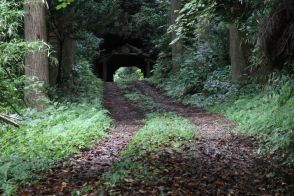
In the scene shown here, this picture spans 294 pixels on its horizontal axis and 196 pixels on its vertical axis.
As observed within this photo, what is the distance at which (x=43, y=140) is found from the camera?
8.06 meters

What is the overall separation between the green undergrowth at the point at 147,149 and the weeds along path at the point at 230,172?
0.37 m

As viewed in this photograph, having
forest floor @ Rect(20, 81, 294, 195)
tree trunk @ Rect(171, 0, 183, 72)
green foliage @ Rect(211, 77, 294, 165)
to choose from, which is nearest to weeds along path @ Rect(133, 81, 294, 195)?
forest floor @ Rect(20, 81, 294, 195)

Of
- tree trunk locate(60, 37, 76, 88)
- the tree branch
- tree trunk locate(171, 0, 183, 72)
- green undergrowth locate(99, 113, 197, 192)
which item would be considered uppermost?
tree trunk locate(171, 0, 183, 72)

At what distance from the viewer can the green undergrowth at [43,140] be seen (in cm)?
597

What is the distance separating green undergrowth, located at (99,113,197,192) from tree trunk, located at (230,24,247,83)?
14.2 feet

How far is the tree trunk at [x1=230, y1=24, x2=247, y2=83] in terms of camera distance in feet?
48.3

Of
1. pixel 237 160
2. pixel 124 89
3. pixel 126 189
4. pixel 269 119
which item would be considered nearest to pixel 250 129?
pixel 269 119

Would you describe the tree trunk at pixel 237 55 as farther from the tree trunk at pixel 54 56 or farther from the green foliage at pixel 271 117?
the tree trunk at pixel 54 56

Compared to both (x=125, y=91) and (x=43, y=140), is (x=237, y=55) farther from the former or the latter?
(x=43, y=140)

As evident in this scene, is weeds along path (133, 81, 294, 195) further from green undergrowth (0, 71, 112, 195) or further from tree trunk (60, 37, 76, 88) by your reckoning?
tree trunk (60, 37, 76, 88)

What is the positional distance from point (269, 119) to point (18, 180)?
19.1ft

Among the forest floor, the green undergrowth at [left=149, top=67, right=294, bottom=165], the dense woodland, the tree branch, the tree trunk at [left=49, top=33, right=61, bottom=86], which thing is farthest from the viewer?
the tree trunk at [left=49, top=33, right=61, bottom=86]

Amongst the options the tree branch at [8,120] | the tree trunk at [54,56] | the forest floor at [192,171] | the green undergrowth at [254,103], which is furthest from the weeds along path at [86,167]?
the tree trunk at [54,56]

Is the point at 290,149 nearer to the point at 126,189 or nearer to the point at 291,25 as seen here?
the point at 291,25
